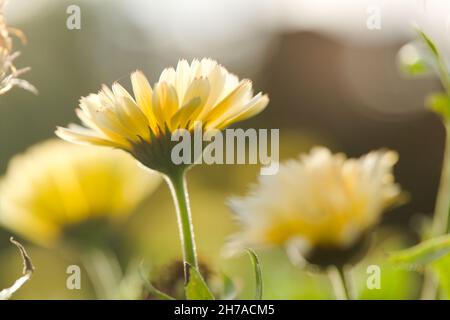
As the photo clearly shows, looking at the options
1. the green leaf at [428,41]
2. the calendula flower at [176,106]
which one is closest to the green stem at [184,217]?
the calendula flower at [176,106]

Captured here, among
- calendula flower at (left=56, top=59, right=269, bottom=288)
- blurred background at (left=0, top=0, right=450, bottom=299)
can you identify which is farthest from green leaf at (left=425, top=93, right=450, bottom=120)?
blurred background at (left=0, top=0, right=450, bottom=299)

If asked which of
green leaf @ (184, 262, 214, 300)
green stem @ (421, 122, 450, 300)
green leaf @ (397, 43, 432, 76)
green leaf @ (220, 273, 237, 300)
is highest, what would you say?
green leaf @ (397, 43, 432, 76)

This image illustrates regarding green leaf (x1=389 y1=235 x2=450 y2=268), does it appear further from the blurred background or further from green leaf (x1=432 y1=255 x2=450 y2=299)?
the blurred background

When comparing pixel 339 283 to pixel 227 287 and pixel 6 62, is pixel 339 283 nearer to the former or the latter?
pixel 227 287

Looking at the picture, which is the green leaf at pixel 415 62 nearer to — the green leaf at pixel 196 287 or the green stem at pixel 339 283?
the green stem at pixel 339 283

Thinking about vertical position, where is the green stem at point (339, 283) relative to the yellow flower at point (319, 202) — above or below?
below

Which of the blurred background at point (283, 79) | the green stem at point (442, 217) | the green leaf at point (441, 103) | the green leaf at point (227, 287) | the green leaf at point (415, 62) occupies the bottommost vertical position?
the green leaf at point (227, 287)

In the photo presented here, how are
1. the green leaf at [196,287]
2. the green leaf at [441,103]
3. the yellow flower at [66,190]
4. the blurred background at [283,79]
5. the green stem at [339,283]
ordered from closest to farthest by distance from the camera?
the green leaf at [196,287]
the green stem at [339,283]
the green leaf at [441,103]
the yellow flower at [66,190]
the blurred background at [283,79]
